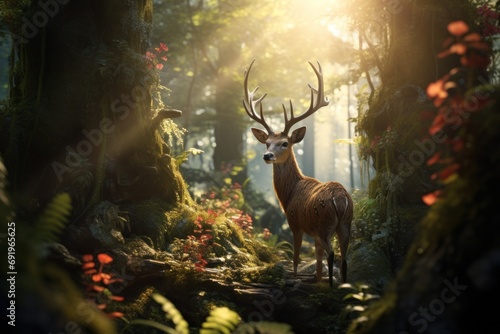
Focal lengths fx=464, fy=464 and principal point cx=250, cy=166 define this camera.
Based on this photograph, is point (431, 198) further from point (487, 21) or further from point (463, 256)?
point (487, 21)

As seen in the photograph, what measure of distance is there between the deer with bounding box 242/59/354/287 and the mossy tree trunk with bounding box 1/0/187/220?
78.8 inches

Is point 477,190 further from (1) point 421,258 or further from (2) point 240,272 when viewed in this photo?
(2) point 240,272

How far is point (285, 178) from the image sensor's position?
8.15 m

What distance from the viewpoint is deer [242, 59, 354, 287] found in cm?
657

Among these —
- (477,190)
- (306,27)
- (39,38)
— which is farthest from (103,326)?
(306,27)

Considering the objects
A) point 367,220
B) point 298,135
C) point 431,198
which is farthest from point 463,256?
point 367,220

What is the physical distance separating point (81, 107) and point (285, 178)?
3.56 meters

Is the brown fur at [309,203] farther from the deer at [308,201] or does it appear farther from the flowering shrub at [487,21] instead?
the flowering shrub at [487,21]

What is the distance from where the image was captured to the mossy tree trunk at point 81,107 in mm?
6758

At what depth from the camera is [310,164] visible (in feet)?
135

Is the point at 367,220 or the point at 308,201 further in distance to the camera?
the point at 367,220

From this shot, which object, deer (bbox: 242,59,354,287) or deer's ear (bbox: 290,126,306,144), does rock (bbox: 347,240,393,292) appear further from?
deer's ear (bbox: 290,126,306,144)

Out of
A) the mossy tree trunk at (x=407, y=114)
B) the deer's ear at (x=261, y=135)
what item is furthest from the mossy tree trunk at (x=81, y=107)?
the mossy tree trunk at (x=407, y=114)

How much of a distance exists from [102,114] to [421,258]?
18.7ft
